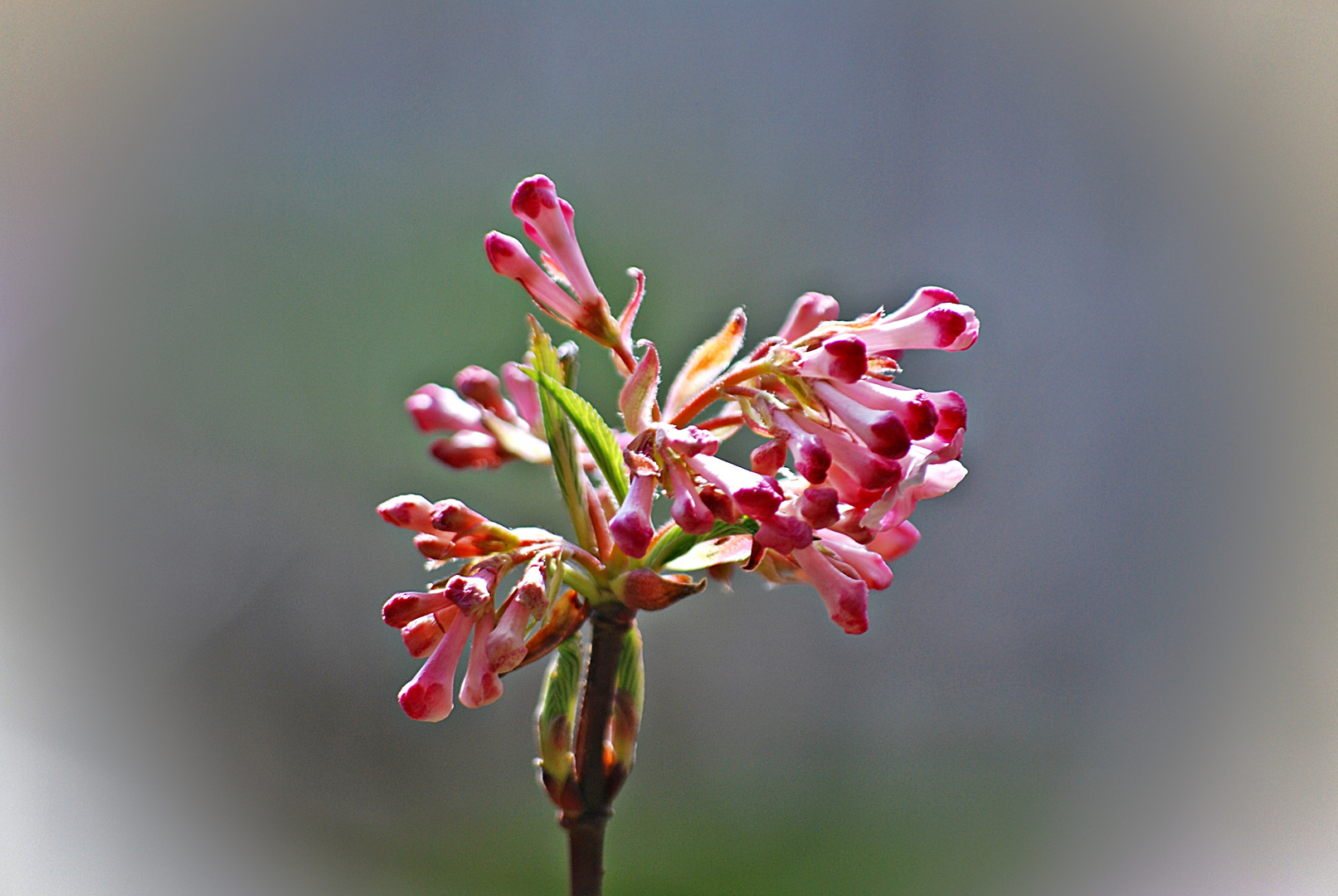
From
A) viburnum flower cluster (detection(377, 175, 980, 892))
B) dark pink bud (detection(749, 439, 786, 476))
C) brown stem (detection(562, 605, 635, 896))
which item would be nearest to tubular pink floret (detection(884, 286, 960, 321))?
viburnum flower cluster (detection(377, 175, 980, 892))

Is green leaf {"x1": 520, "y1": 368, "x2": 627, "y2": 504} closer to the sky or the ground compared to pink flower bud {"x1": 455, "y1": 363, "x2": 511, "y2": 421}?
closer to the ground

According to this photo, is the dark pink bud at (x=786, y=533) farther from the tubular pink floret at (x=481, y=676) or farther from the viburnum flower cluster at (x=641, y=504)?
the tubular pink floret at (x=481, y=676)

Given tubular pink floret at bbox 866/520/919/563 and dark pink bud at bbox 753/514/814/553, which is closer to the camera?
dark pink bud at bbox 753/514/814/553

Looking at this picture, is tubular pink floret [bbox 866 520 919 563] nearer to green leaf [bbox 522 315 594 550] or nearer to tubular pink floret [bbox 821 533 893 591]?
tubular pink floret [bbox 821 533 893 591]

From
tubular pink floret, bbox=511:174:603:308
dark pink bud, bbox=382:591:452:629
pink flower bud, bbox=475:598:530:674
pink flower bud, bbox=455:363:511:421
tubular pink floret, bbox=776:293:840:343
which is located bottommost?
pink flower bud, bbox=475:598:530:674

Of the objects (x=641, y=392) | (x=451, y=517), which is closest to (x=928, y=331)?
(x=641, y=392)

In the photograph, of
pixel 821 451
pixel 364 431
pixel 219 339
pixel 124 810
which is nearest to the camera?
pixel 821 451

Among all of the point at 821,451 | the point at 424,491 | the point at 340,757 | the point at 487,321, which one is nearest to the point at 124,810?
the point at 340,757

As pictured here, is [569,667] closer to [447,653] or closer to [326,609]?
[447,653]
